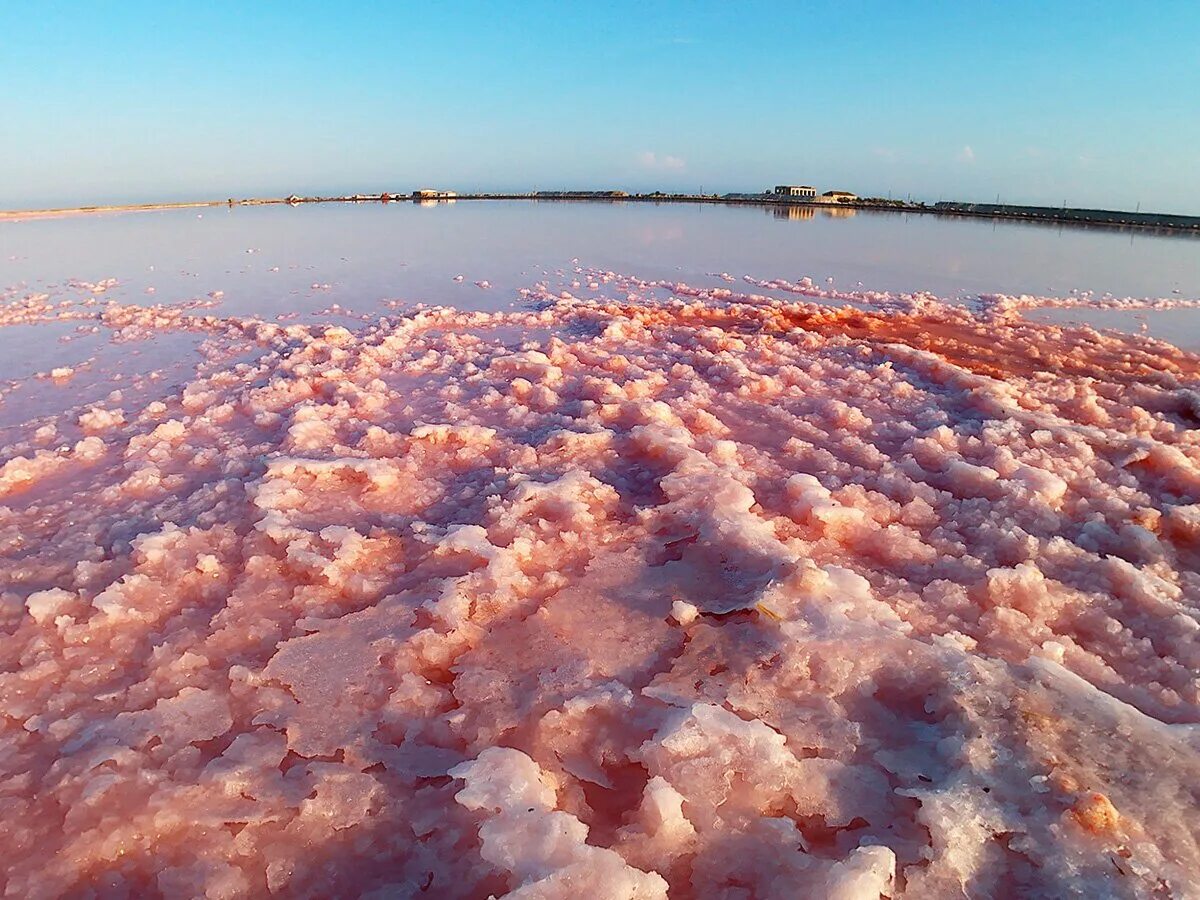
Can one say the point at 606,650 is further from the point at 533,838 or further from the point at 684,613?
the point at 533,838

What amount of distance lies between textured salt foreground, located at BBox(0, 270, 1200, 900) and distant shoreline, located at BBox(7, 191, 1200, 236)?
3260 cm

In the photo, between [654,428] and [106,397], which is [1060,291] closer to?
[654,428]

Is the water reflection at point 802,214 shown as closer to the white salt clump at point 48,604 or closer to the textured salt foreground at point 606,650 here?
the textured salt foreground at point 606,650

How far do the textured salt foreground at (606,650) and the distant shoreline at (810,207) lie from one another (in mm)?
32602

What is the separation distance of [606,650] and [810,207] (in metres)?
45.3

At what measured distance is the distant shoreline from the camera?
30.4 meters

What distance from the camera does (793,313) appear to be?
812 centimetres

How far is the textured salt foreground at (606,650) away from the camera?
164cm

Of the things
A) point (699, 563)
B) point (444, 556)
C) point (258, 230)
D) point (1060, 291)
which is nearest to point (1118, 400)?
point (699, 563)

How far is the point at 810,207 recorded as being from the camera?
42.4 m

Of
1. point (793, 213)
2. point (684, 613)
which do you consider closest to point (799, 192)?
point (793, 213)

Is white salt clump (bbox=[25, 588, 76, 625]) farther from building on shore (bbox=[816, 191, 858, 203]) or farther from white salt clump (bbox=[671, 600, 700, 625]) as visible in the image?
building on shore (bbox=[816, 191, 858, 203])

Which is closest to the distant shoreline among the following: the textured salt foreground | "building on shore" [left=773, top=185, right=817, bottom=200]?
"building on shore" [left=773, top=185, right=817, bottom=200]

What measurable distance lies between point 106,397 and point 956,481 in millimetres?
6088
